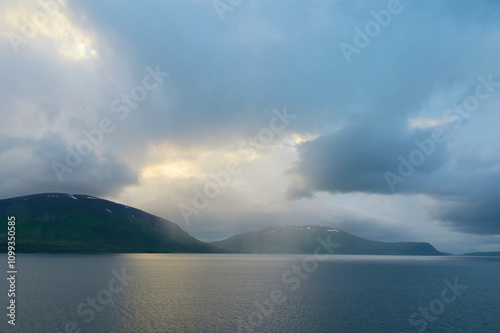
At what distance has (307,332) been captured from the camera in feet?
198

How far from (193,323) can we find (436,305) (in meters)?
70.1

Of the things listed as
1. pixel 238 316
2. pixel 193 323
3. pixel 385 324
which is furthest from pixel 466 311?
pixel 193 323

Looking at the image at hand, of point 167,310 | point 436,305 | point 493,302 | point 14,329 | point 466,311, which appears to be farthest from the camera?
point 493,302

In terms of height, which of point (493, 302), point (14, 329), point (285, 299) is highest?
point (14, 329)

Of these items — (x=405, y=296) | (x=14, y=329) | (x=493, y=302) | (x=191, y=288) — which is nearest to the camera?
(x=14, y=329)

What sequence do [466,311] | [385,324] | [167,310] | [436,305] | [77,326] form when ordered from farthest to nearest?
[436,305], [466,311], [167,310], [385,324], [77,326]

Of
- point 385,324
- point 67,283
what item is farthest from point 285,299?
point 67,283

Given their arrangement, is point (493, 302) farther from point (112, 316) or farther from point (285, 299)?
point (112, 316)

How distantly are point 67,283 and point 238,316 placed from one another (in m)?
80.5

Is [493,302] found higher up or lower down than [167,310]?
lower down

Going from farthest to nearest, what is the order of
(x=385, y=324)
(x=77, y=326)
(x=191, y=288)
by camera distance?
(x=191, y=288)
(x=385, y=324)
(x=77, y=326)

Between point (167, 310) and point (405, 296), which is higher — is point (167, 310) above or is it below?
above

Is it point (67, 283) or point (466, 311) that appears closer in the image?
point (466, 311)

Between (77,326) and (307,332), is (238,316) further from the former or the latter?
(77,326)
